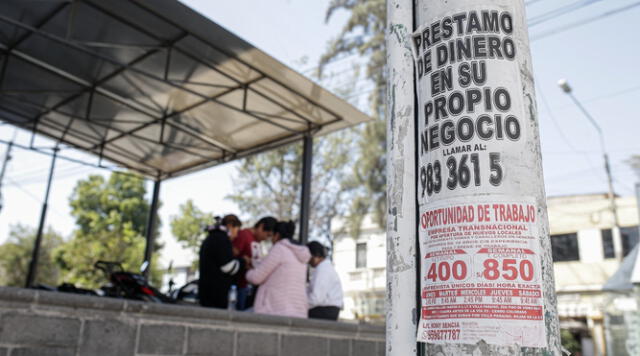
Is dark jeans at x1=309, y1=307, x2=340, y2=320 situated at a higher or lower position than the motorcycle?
lower

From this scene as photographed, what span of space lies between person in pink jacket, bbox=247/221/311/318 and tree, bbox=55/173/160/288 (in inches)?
1050

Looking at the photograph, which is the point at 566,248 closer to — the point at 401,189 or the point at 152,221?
the point at 152,221

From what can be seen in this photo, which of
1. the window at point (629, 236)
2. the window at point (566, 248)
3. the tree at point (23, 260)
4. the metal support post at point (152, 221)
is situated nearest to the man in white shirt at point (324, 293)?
the metal support post at point (152, 221)

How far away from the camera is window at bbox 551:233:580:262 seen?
26.4 metres

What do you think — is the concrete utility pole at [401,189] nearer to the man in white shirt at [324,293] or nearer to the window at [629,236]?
the man in white shirt at [324,293]

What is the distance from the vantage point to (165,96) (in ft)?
29.0

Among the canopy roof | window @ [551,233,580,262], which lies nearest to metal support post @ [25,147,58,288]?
the canopy roof

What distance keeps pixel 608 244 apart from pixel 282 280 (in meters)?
24.3

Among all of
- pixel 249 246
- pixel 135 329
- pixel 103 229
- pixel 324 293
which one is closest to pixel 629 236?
pixel 324 293

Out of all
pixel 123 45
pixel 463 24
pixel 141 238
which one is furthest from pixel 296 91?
pixel 141 238

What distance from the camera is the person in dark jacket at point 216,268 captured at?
565 cm

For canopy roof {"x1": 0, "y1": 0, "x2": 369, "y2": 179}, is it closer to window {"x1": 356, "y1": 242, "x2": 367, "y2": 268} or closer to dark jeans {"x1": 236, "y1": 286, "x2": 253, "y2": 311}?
dark jeans {"x1": 236, "y1": 286, "x2": 253, "y2": 311}

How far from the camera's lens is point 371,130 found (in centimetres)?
2577

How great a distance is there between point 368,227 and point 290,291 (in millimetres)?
20821
